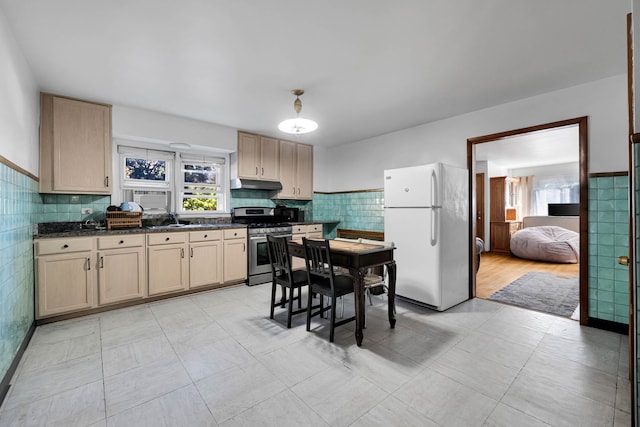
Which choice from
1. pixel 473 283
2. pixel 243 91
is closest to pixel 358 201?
pixel 473 283

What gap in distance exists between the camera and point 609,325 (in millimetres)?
2660

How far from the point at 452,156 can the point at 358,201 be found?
1.82 metres

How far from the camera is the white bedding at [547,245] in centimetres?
579

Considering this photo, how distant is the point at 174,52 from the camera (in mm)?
2275

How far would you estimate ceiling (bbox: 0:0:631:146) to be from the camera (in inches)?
70.9

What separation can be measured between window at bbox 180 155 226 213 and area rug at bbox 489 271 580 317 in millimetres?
4239

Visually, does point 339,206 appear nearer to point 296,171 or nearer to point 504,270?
point 296,171

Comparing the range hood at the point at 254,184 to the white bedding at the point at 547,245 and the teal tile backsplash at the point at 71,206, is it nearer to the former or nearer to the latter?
the teal tile backsplash at the point at 71,206

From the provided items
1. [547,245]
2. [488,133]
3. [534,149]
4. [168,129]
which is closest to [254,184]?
[168,129]

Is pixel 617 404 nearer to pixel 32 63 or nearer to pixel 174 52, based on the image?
pixel 174 52

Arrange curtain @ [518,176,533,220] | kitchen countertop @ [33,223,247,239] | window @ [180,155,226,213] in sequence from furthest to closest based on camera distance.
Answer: curtain @ [518,176,533,220]
window @ [180,155,226,213]
kitchen countertop @ [33,223,247,239]

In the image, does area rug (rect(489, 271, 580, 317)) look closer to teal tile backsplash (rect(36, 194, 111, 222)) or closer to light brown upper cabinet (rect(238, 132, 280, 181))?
light brown upper cabinet (rect(238, 132, 280, 181))

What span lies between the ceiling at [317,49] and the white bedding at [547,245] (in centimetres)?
428

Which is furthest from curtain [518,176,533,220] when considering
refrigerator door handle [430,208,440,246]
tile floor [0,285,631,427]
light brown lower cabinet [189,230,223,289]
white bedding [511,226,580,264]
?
light brown lower cabinet [189,230,223,289]
